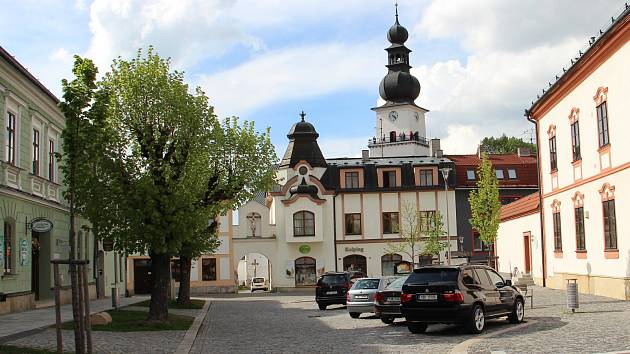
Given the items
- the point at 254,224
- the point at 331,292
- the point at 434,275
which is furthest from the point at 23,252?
the point at 254,224

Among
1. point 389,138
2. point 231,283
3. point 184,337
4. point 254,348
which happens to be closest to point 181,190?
point 184,337

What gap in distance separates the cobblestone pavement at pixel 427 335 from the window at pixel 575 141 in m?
7.44

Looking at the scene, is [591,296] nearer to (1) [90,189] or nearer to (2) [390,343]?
(2) [390,343]

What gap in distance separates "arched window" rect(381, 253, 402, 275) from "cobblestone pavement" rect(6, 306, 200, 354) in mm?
42052

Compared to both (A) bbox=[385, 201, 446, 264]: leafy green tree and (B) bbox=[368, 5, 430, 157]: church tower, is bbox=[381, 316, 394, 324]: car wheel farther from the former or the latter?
(B) bbox=[368, 5, 430, 157]: church tower

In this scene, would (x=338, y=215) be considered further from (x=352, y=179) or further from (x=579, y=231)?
(x=579, y=231)

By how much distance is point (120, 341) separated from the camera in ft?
57.5

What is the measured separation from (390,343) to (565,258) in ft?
63.3

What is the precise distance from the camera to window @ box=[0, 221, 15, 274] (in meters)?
25.0

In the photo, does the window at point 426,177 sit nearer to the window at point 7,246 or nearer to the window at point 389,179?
the window at point 389,179

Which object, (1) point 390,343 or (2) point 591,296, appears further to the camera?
(2) point 591,296

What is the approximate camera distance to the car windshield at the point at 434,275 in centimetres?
1805

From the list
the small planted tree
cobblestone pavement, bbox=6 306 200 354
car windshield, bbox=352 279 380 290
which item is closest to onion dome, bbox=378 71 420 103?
the small planted tree

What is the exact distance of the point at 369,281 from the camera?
87.2 feet
